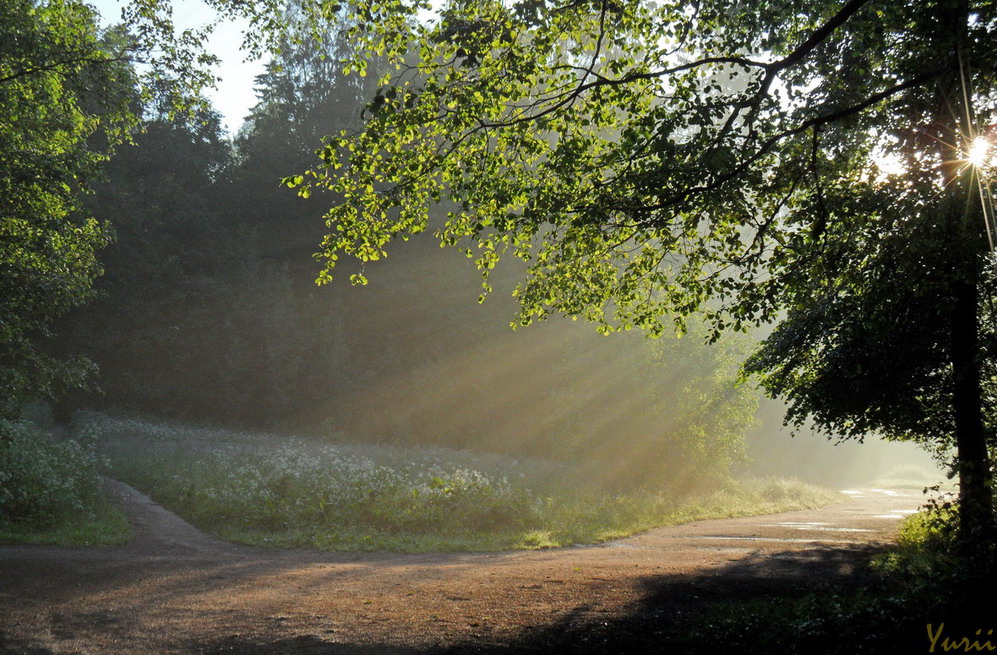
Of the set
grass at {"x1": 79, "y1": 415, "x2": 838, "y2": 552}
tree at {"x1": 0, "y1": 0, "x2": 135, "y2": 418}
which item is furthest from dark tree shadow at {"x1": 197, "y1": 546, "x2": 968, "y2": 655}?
tree at {"x1": 0, "y1": 0, "x2": 135, "y2": 418}

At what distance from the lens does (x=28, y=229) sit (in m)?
15.1

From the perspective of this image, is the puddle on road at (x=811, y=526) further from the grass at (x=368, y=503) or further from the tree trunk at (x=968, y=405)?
the tree trunk at (x=968, y=405)

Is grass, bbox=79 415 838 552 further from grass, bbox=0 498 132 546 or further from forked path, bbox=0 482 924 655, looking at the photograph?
grass, bbox=0 498 132 546

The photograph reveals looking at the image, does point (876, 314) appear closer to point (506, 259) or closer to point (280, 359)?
point (506, 259)

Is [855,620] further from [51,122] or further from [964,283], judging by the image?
[51,122]

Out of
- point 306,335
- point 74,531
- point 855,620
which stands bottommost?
point 855,620

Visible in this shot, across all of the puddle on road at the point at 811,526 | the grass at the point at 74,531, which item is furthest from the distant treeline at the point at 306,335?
the grass at the point at 74,531

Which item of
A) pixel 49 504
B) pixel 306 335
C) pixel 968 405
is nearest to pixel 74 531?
pixel 49 504

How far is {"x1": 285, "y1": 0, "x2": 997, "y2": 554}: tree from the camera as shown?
8.20m

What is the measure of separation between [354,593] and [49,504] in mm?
9130

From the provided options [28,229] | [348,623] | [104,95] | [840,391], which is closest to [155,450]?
[28,229]

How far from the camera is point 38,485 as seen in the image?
14438 millimetres

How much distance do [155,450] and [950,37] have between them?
1018 inches

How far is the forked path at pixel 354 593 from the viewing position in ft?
22.6
